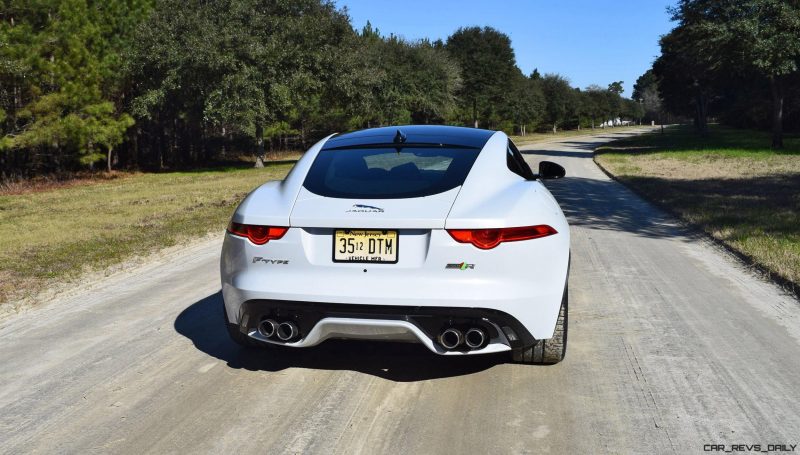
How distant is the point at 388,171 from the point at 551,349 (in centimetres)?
153

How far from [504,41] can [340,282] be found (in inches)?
2964

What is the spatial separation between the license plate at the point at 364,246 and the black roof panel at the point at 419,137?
1113mm

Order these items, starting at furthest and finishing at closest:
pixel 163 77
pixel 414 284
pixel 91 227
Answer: pixel 163 77 < pixel 91 227 < pixel 414 284

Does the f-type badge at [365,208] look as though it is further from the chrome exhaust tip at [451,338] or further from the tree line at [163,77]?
the tree line at [163,77]

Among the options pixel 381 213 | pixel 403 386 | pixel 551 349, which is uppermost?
pixel 381 213

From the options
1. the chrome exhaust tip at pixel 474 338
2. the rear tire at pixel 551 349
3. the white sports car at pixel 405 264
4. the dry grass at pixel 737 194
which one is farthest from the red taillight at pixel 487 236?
the dry grass at pixel 737 194

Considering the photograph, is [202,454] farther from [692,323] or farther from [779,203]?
[779,203]

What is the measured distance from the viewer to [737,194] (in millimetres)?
15031

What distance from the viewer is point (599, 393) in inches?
160

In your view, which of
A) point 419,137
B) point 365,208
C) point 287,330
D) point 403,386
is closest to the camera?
point 365,208

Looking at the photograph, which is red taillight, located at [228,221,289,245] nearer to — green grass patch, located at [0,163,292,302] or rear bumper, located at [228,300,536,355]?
rear bumper, located at [228,300,536,355]

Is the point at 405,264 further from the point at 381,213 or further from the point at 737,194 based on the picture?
the point at 737,194

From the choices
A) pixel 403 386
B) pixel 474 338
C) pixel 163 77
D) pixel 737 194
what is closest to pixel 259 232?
pixel 403 386

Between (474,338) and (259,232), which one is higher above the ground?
(259,232)
